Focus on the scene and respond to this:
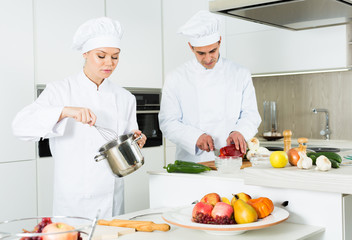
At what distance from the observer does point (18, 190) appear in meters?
2.86

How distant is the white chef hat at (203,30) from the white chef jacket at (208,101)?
8.2 inches

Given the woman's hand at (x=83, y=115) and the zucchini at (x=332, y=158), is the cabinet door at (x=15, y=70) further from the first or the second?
the zucchini at (x=332, y=158)

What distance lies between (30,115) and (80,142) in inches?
10.4

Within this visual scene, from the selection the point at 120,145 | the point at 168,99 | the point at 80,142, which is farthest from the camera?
the point at 168,99

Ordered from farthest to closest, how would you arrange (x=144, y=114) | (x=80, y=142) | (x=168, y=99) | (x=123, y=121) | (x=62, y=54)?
1. (x=144, y=114)
2. (x=62, y=54)
3. (x=168, y=99)
4. (x=123, y=121)
5. (x=80, y=142)

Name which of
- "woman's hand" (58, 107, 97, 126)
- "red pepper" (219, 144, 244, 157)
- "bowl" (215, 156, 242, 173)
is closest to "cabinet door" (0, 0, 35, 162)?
"woman's hand" (58, 107, 97, 126)

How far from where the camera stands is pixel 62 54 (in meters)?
3.10

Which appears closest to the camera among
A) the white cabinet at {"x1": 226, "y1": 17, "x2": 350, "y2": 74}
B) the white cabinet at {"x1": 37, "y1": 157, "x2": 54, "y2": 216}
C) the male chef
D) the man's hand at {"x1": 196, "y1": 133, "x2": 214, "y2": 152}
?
the man's hand at {"x1": 196, "y1": 133, "x2": 214, "y2": 152}

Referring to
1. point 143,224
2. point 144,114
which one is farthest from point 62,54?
point 143,224

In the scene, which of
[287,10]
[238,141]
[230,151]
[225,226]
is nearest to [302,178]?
[225,226]

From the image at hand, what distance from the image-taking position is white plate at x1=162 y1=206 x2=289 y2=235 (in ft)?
4.56

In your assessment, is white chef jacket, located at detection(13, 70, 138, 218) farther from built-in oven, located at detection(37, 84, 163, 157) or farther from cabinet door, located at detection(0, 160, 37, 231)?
built-in oven, located at detection(37, 84, 163, 157)

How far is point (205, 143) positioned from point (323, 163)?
0.99 metres

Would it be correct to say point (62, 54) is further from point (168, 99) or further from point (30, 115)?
point (30, 115)
